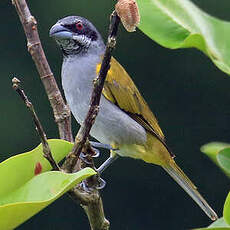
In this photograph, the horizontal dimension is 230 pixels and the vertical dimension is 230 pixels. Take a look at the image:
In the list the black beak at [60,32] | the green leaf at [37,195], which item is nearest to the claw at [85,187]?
the green leaf at [37,195]

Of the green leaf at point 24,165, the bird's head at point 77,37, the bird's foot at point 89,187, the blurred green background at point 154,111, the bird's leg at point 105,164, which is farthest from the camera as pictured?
the blurred green background at point 154,111

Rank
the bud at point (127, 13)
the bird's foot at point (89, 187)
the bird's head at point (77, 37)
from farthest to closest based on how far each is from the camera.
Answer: the bird's head at point (77, 37), the bird's foot at point (89, 187), the bud at point (127, 13)

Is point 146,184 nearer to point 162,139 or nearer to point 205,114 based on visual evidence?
point 205,114

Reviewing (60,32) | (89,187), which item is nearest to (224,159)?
(89,187)

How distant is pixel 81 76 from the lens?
1859 mm

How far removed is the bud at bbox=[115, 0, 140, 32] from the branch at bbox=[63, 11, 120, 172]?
0.04ft

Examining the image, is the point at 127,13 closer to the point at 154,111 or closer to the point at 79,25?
the point at 79,25

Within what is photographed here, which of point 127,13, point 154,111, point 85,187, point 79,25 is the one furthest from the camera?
point 154,111

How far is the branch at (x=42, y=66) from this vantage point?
1.29 m

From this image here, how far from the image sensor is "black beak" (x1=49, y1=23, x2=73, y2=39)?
1.73 m

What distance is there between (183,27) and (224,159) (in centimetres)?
24

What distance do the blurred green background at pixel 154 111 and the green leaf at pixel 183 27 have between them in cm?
324

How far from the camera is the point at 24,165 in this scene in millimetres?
1183

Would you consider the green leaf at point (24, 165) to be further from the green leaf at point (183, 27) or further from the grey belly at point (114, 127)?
the grey belly at point (114, 127)
